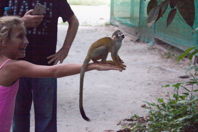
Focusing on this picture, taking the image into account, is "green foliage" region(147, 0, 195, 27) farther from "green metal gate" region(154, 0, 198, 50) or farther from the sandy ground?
"green metal gate" region(154, 0, 198, 50)

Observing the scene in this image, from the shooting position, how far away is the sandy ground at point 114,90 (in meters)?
4.42

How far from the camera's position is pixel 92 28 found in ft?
40.4

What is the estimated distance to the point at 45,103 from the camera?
9.32ft

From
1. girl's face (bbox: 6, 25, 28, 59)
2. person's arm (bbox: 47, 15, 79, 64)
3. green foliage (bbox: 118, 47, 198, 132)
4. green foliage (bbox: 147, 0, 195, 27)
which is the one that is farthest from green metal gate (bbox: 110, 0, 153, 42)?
girl's face (bbox: 6, 25, 28, 59)

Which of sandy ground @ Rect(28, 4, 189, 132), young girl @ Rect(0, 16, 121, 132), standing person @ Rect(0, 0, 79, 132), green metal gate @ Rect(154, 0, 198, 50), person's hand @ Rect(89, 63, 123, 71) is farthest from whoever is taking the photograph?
green metal gate @ Rect(154, 0, 198, 50)

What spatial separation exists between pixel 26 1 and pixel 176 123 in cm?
162

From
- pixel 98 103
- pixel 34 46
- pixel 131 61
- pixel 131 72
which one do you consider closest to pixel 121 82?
pixel 131 72

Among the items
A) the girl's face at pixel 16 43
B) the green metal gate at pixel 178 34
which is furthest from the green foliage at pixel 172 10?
the green metal gate at pixel 178 34

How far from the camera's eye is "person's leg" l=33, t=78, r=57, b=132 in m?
2.80

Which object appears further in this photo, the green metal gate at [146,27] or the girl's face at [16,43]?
the green metal gate at [146,27]

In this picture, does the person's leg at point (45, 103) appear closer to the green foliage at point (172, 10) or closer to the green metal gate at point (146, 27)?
the green foliage at point (172, 10)

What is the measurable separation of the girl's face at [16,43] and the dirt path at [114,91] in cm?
200

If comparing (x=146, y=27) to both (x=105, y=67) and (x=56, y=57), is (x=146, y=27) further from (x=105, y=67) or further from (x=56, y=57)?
(x=105, y=67)

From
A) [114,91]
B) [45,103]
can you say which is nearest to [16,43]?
[45,103]
